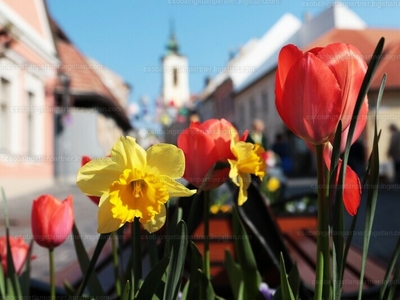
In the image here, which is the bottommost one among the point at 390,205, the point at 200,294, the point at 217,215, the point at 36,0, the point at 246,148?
the point at 390,205

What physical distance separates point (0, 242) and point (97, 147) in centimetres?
1535

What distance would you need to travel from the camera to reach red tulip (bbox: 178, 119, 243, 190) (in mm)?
561

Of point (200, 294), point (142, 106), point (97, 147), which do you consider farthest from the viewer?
point (142, 106)

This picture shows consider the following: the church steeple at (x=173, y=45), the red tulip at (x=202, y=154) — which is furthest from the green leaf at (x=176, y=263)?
the church steeple at (x=173, y=45)

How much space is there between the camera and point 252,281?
1.92 ft

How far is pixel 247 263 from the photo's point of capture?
1.91 ft

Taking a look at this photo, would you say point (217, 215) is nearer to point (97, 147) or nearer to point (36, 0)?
point (36, 0)

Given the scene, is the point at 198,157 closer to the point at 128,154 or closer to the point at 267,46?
the point at 128,154

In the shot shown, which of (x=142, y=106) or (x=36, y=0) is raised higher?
(x=36, y=0)

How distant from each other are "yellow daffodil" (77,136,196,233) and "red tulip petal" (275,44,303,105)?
0.37ft

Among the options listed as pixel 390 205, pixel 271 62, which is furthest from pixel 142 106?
pixel 390 205

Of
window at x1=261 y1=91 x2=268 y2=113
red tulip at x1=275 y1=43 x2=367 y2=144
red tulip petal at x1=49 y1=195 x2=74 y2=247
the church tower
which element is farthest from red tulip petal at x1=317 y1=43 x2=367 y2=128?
the church tower

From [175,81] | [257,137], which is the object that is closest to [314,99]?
[257,137]

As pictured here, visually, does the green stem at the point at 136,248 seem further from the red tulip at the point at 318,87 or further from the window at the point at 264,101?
the window at the point at 264,101
